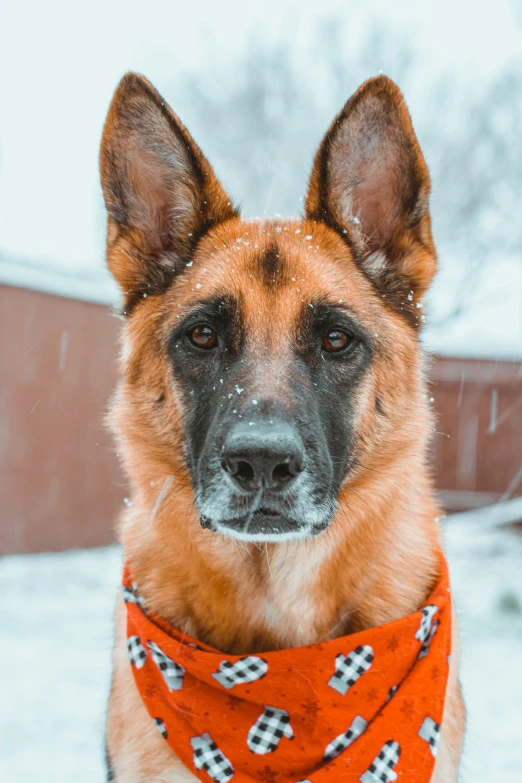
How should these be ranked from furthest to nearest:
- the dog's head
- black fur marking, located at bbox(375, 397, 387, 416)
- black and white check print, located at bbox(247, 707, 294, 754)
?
1. black fur marking, located at bbox(375, 397, 387, 416)
2. black and white check print, located at bbox(247, 707, 294, 754)
3. the dog's head

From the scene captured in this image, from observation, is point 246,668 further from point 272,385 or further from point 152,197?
point 152,197

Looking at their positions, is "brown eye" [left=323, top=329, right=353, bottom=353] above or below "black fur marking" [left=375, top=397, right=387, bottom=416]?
above

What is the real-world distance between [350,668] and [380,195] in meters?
Answer: 1.86

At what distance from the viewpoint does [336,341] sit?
8.32 ft

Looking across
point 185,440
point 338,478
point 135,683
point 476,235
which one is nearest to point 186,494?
point 185,440

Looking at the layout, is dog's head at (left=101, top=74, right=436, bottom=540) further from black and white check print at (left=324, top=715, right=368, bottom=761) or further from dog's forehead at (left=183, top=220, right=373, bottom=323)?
black and white check print at (left=324, top=715, right=368, bottom=761)

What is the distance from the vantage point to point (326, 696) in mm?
2344

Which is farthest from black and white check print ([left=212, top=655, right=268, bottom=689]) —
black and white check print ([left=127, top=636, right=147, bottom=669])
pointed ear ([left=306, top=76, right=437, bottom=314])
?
pointed ear ([left=306, top=76, right=437, bottom=314])

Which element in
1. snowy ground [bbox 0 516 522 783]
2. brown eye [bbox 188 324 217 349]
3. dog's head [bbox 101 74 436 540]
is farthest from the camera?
snowy ground [bbox 0 516 522 783]

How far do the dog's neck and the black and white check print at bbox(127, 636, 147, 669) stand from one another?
141mm

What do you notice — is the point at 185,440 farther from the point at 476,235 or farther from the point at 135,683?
the point at 476,235

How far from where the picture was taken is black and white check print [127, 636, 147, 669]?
98.5 inches

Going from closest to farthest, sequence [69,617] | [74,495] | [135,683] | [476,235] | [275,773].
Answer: [275,773]
[135,683]
[69,617]
[74,495]
[476,235]

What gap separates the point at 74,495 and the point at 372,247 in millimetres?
6089
